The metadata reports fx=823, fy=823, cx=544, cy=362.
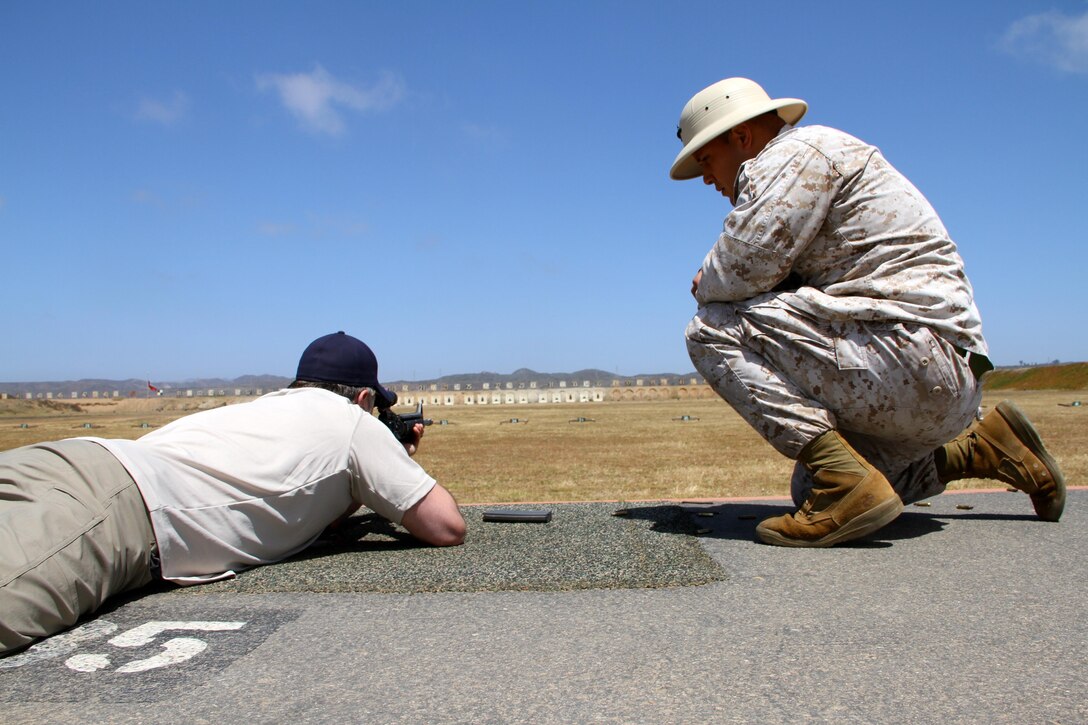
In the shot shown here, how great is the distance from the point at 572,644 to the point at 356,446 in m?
1.22

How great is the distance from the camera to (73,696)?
1603mm

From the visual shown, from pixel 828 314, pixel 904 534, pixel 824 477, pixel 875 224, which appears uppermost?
pixel 875 224

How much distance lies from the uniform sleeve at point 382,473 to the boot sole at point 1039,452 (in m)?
2.29

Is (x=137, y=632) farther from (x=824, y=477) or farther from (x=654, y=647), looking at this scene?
(x=824, y=477)

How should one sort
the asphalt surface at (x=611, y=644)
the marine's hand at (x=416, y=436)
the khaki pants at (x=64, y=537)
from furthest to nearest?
the marine's hand at (x=416, y=436)
the khaki pants at (x=64, y=537)
the asphalt surface at (x=611, y=644)

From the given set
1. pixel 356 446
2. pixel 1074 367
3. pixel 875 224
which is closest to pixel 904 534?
pixel 875 224

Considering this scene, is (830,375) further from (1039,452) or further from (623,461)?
(623,461)

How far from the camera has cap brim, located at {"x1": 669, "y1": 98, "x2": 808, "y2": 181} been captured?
10.2 ft

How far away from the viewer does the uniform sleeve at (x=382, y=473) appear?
281 cm

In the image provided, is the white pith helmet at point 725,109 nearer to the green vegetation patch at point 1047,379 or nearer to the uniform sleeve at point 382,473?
the uniform sleeve at point 382,473

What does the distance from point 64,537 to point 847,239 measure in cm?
255

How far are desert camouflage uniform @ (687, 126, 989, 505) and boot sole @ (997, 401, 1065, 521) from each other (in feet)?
1.32

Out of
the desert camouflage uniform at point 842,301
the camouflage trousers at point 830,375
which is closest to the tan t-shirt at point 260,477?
the camouflage trousers at point 830,375

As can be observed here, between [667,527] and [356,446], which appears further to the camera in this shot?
[667,527]
